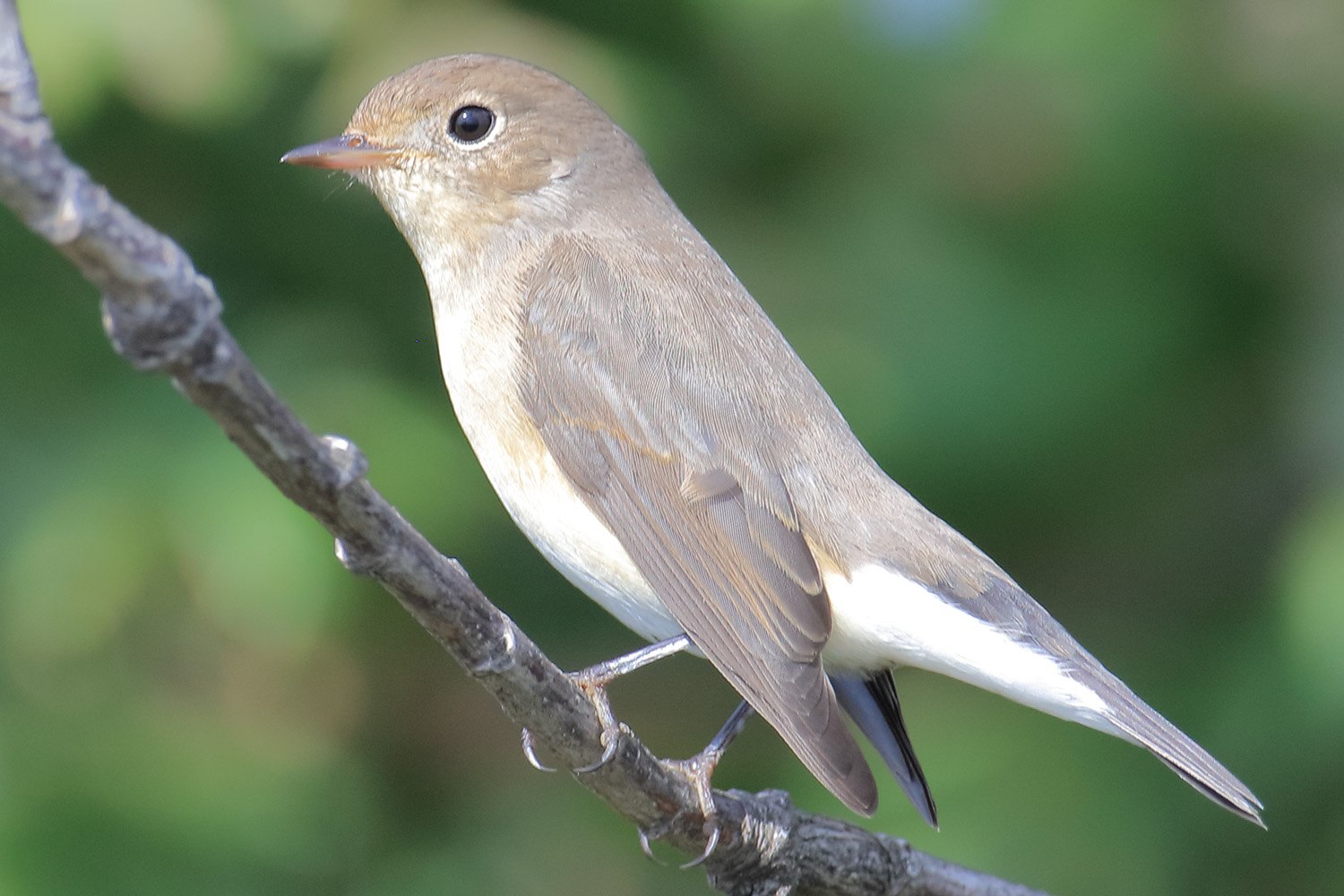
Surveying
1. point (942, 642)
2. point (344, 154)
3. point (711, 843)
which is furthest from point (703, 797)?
point (344, 154)

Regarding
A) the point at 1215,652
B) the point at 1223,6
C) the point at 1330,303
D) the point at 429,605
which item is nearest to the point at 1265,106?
the point at 1223,6

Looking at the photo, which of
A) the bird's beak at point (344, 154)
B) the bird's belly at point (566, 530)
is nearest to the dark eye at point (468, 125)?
the bird's beak at point (344, 154)

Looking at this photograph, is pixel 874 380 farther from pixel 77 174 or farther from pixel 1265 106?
pixel 77 174

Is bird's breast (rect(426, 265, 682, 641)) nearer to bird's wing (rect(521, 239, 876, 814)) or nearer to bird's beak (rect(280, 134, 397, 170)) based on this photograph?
bird's wing (rect(521, 239, 876, 814))

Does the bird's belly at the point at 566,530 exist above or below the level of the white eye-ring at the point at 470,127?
below

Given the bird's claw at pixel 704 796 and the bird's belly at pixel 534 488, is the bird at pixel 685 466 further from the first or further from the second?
the bird's claw at pixel 704 796

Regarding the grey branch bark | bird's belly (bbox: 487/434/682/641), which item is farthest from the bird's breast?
the grey branch bark
